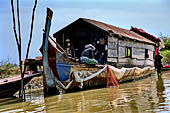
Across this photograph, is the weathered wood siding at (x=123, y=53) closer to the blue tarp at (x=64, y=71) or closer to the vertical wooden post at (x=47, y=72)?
the blue tarp at (x=64, y=71)

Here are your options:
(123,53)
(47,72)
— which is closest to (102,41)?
(123,53)

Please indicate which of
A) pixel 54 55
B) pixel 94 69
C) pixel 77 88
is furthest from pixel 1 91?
pixel 94 69

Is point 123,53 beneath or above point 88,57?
above

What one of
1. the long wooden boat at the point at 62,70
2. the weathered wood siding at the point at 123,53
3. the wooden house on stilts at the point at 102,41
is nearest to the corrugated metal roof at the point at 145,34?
the weathered wood siding at the point at 123,53

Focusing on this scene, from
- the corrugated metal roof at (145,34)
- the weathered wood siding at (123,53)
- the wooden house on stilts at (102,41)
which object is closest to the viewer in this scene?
the wooden house on stilts at (102,41)

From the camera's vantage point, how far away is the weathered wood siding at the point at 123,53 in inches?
495

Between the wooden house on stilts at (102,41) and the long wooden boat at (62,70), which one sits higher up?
the wooden house on stilts at (102,41)

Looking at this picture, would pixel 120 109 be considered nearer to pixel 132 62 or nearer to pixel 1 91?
pixel 1 91

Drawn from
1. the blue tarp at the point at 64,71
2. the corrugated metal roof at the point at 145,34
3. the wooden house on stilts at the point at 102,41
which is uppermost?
the corrugated metal roof at the point at 145,34

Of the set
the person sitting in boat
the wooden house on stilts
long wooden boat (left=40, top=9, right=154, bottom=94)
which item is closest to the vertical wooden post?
long wooden boat (left=40, top=9, right=154, bottom=94)

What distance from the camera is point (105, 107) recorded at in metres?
5.88

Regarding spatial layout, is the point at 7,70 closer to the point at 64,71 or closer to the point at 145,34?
the point at 64,71

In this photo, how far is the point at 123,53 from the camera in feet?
45.5

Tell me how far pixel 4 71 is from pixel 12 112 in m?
7.99
